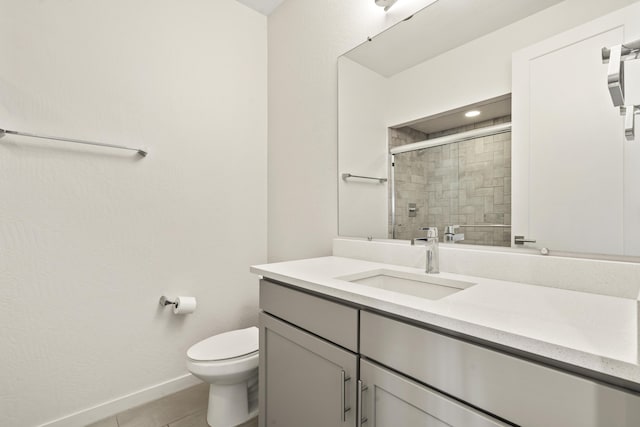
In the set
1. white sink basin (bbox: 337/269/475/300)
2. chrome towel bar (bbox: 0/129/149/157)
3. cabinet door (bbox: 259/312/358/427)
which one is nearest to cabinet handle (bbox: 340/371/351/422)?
cabinet door (bbox: 259/312/358/427)

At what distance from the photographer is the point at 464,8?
124cm

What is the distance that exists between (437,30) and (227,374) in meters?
1.86

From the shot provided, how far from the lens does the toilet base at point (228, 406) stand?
5.07ft

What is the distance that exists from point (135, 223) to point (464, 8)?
196cm

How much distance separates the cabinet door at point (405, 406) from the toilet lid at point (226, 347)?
0.87 m

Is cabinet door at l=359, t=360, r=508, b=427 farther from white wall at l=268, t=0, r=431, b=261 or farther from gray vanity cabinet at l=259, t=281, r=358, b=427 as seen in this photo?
white wall at l=268, t=0, r=431, b=261

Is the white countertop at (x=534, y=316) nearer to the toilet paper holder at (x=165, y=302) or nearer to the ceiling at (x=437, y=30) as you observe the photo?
the ceiling at (x=437, y=30)

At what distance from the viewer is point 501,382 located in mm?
624

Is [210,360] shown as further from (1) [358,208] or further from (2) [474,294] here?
(2) [474,294]

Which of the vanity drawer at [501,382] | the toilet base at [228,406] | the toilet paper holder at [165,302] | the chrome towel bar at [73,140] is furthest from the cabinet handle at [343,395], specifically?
the chrome towel bar at [73,140]

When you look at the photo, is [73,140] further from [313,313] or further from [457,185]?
[457,185]

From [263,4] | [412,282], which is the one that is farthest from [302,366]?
[263,4]

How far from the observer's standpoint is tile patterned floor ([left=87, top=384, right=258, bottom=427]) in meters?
1.59

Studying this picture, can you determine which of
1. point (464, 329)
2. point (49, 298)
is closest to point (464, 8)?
point (464, 329)
